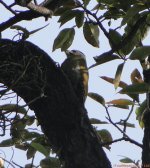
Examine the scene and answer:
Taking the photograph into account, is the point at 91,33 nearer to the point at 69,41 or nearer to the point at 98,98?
the point at 69,41

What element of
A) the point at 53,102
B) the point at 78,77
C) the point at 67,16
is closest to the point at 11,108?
the point at 53,102

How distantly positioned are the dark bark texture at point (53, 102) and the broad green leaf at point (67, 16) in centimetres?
18

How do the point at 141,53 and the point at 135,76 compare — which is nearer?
the point at 141,53

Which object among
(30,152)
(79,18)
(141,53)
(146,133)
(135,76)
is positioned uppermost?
(79,18)

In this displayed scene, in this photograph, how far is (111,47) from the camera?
164cm

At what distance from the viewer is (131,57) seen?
1429mm

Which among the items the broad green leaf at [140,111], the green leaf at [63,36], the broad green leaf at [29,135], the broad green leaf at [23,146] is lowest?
the broad green leaf at [23,146]

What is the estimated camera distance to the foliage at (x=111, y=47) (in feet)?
4.95

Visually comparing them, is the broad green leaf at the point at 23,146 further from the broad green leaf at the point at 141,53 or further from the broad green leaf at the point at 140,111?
the broad green leaf at the point at 141,53

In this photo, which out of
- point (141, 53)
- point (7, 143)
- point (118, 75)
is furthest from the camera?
point (7, 143)

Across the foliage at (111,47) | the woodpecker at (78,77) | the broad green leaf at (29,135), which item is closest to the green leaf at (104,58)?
the foliage at (111,47)

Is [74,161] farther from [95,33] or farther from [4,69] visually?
[95,33]

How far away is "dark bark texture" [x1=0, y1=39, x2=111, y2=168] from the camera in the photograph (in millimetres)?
1742

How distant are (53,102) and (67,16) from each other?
1.13 feet
